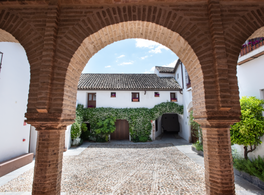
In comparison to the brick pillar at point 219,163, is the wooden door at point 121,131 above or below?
below

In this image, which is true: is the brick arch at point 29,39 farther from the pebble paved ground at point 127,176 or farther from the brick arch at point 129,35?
the pebble paved ground at point 127,176

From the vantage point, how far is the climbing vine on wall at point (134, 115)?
12.6 metres

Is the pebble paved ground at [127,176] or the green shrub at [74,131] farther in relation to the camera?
the green shrub at [74,131]

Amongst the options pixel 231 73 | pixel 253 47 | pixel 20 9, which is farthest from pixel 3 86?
pixel 253 47

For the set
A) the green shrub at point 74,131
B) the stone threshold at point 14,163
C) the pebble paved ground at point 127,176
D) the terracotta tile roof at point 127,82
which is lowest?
the pebble paved ground at point 127,176

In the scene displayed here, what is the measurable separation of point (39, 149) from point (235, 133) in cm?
589

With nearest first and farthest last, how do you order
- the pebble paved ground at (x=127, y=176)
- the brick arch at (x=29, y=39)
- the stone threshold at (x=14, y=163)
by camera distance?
1. the brick arch at (x=29, y=39)
2. the pebble paved ground at (x=127, y=176)
3. the stone threshold at (x=14, y=163)

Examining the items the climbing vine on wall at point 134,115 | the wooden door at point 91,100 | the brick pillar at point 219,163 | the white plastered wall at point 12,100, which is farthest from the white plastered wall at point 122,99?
the brick pillar at point 219,163

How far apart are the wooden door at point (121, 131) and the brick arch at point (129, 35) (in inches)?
423

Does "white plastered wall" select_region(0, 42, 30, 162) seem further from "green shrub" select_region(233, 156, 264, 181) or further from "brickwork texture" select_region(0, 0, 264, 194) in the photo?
"green shrub" select_region(233, 156, 264, 181)

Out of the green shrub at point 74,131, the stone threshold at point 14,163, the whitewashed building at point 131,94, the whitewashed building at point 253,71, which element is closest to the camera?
the whitewashed building at point 253,71

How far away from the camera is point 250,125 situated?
15.1 ft

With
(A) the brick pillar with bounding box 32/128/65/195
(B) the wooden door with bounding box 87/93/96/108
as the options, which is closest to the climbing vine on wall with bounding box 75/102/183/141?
(B) the wooden door with bounding box 87/93/96/108

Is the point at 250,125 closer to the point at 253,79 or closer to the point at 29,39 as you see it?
the point at 253,79
